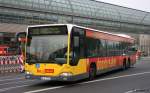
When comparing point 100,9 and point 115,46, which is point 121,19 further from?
point 115,46

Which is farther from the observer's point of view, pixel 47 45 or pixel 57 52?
pixel 47 45

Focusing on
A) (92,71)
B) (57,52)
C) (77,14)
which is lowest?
Answer: (92,71)

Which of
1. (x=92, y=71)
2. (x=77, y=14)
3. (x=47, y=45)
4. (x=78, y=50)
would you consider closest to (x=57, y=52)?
(x=47, y=45)

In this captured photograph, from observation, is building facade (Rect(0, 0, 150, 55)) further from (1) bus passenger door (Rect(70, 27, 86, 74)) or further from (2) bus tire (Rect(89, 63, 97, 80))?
(1) bus passenger door (Rect(70, 27, 86, 74))

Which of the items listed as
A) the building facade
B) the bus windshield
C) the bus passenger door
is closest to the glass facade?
the building facade

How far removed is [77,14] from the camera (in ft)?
213

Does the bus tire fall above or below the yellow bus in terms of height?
below

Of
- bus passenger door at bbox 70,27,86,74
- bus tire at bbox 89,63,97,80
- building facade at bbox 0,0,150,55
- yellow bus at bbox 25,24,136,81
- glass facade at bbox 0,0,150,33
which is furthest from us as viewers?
glass facade at bbox 0,0,150,33

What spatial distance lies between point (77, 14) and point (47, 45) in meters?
49.4

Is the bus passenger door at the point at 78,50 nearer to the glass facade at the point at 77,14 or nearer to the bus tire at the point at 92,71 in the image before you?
the bus tire at the point at 92,71

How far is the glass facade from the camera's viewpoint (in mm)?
51750

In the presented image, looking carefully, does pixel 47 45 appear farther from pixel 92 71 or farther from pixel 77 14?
pixel 77 14

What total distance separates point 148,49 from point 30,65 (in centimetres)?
7686

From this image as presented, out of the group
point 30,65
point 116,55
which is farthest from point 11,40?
point 30,65
